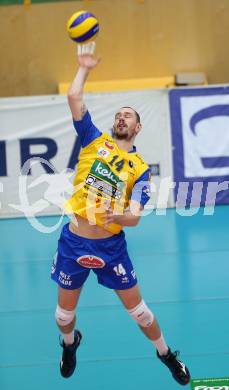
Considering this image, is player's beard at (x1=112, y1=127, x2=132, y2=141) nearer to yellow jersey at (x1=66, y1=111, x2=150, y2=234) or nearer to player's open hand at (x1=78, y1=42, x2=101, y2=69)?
yellow jersey at (x1=66, y1=111, x2=150, y2=234)

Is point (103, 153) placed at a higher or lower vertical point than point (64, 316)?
higher

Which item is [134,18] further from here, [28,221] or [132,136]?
[132,136]

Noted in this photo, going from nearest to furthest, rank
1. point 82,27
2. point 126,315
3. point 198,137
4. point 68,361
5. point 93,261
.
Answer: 1. point 82,27
2. point 93,261
3. point 68,361
4. point 126,315
5. point 198,137

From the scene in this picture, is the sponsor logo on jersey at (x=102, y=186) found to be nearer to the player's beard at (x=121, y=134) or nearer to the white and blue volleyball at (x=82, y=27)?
the player's beard at (x=121, y=134)

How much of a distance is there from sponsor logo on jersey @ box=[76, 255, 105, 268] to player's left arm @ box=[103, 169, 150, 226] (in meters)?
0.37

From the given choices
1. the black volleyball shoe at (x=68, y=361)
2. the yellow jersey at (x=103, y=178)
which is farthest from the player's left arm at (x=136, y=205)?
the black volleyball shoe at (x=68, y=361)

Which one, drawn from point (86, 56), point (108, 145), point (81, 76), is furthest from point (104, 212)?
point (86, 56)

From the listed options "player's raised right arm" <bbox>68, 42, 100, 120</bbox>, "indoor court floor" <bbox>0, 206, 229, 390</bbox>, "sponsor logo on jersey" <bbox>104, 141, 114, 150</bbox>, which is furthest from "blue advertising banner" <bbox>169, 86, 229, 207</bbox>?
"player's raised right arm" <bbox>68, 42, 100, 120</bbox>

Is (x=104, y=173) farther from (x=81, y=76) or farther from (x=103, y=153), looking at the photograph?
(x=81, y=76)

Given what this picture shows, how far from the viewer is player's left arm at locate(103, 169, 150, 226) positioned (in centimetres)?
411

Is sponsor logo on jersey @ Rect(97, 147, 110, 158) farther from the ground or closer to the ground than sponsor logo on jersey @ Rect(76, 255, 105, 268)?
farther from the ground

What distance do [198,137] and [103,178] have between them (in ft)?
21.8

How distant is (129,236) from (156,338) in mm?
4663

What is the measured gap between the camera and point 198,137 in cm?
1073
